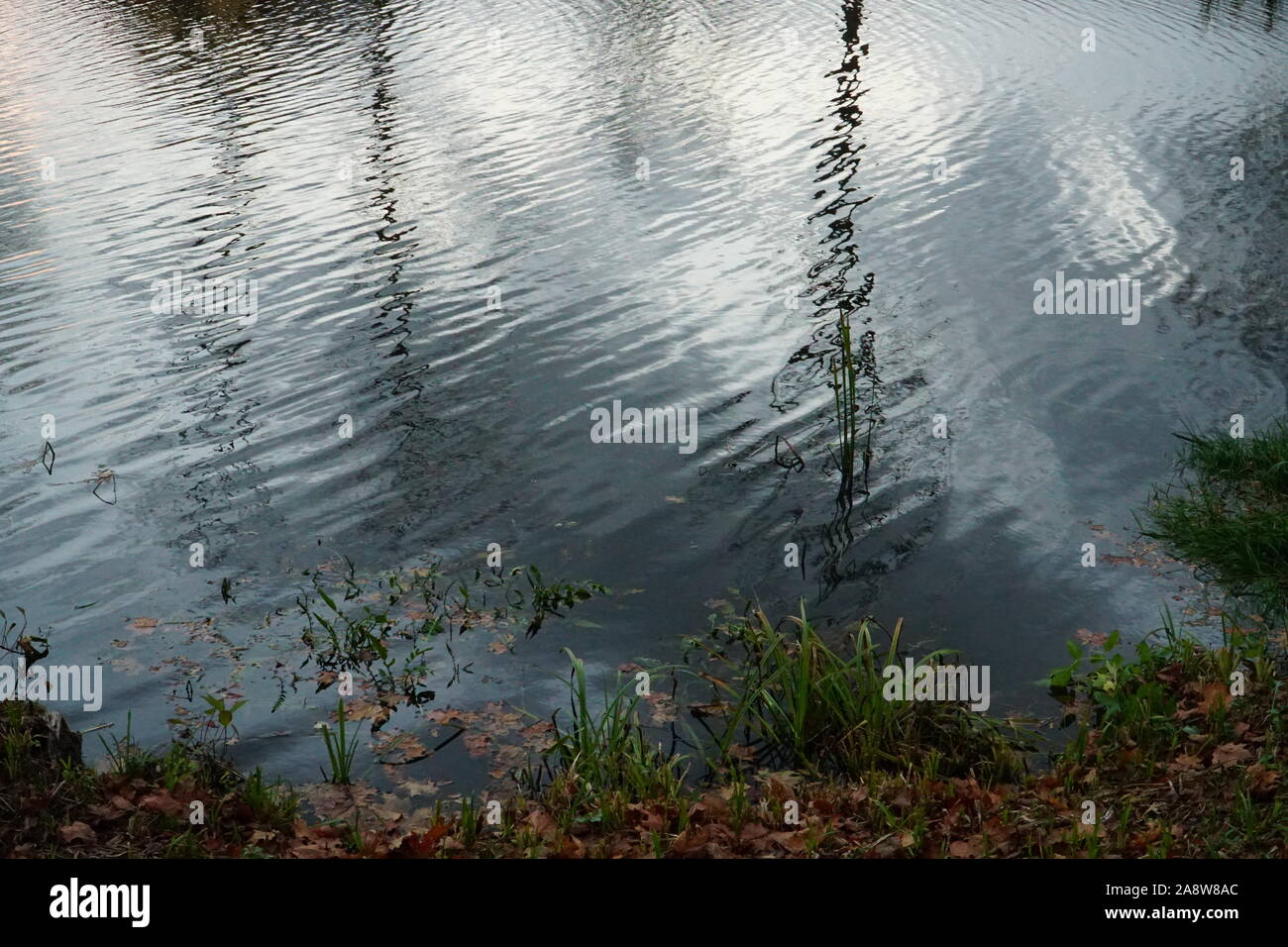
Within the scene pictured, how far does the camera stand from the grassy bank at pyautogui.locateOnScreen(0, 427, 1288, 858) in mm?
5609

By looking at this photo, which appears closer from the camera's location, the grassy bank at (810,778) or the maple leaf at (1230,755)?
the grassy bank at (810,778)

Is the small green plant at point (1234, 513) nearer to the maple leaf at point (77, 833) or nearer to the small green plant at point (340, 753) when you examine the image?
the small green plant at point (340, 753)

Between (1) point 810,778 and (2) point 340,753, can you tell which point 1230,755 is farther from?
(2) point 340,753

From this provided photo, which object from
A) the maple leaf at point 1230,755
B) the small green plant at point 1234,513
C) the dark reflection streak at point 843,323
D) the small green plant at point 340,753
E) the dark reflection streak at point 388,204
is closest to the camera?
the maple leaf at point 1230,755

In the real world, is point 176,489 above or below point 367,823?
above

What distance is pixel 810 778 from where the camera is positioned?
6562 mm

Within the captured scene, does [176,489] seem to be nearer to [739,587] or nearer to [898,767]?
[739,587]

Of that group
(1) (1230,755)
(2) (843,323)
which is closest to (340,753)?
(2) (843,323)

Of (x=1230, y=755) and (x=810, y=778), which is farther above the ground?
(x=1230, y=755)

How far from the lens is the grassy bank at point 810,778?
5.61 metres

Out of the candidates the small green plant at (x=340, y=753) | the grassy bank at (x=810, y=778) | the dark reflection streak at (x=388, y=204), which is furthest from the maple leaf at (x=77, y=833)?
the dark reflection streak at (x=388, y=204)

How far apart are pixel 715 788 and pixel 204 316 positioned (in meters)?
9.70

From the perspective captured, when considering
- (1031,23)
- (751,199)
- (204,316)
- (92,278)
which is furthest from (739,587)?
(1031,23)

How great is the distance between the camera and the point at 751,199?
1661 cm
